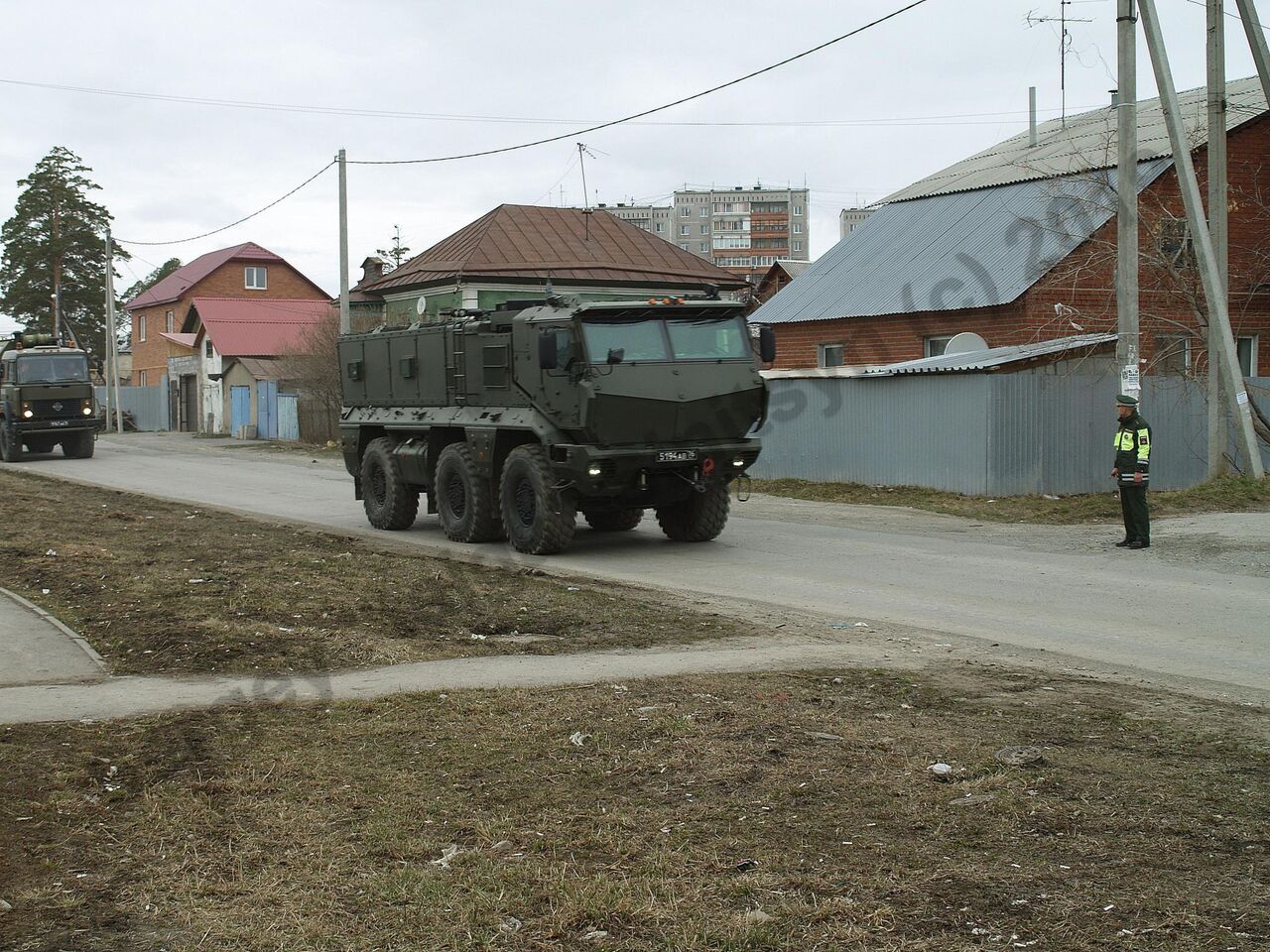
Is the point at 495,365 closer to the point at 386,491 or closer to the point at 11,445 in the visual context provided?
the point at 386,491

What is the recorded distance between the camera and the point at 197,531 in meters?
16.2

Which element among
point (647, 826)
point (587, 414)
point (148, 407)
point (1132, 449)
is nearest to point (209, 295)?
point (148, 407)

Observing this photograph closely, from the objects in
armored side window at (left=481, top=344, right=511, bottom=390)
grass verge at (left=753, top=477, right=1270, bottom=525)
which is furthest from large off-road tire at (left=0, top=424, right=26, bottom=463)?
armored side window at (left=481, top=344, right=511, bottom=390)

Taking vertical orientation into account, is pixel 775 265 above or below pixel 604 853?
above

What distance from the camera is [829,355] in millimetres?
32156

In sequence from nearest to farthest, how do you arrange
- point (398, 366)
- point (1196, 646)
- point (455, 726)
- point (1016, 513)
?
point (455, 726)
point (1196, 646)
point (398, 366)
point (1016, 513)

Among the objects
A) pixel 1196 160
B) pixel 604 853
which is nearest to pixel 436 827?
pixel 604 853

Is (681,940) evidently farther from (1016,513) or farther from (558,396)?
(1016,513)

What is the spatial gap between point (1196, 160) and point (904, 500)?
12.6 m

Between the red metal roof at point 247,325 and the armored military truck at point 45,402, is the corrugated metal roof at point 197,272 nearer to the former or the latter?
the red metal roof at point 247,325

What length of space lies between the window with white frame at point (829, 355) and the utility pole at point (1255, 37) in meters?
13.7

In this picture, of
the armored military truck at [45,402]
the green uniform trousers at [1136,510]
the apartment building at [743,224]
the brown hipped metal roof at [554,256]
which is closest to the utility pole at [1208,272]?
the green uniform trousers at [1136,510]

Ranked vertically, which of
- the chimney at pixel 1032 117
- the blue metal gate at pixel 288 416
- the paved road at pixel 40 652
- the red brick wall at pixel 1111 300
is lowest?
the paved road at pixel 40 652

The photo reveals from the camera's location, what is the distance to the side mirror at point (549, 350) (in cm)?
1352
